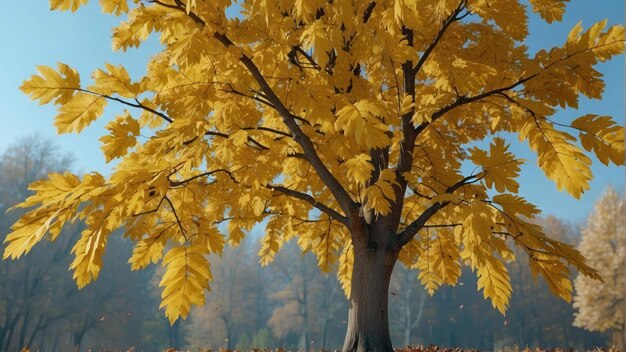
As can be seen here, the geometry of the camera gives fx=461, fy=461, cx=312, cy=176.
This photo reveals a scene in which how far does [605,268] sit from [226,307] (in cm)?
3090

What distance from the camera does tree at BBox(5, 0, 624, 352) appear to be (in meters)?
3.67

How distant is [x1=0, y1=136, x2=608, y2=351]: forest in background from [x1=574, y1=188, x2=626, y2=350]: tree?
953 cm

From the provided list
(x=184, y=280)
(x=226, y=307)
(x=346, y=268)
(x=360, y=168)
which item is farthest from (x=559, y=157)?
(x=226, y=307)

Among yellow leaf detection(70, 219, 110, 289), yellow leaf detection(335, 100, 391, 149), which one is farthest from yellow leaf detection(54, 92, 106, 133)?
yellow leaf detection(335, 100, 391, 149)

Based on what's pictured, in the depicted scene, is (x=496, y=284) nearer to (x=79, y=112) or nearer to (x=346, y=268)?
(x=346, y=268)

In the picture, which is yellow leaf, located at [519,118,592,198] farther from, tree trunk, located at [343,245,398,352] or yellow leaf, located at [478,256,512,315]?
tree trunk, located at [343,245,398,352]

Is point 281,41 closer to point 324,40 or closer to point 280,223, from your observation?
point 324,40

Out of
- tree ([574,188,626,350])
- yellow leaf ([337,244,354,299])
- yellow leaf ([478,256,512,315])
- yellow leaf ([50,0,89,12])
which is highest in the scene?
tree ([574,188,626,350])

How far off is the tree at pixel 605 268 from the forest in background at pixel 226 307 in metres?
9.53

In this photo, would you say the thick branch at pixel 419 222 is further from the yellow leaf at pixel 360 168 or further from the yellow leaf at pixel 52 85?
the yellow leaf at pixel 52 85

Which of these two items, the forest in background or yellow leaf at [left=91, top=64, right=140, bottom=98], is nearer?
yellow leaf at [left=91, top=64, right=140, bottom=98]

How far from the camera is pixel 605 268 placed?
28141 millimetres

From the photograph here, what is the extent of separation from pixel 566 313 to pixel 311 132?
154 ft

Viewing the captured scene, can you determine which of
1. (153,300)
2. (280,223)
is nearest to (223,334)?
(153,300)
